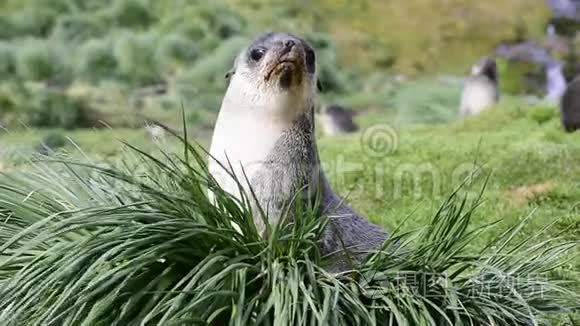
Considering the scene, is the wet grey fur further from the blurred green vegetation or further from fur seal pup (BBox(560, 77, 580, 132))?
the blurred green vegetation

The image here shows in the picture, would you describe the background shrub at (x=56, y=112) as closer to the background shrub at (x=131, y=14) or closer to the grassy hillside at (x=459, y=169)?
the grassy hillside at (x=459, y=169)

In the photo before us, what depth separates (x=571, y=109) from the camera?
9.98 meters

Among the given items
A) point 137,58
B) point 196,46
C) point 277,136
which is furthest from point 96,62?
point 277,136

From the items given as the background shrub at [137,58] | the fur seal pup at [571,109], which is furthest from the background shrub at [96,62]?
the fur seal pup at [571,109]

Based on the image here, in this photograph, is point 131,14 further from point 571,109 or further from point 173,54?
point 571,109

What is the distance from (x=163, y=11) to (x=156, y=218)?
85.0 feet

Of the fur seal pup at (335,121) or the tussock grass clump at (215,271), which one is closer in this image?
the tussock grass clump at (215,271)

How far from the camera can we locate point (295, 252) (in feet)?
10.2

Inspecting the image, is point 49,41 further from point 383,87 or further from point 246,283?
point 246,283

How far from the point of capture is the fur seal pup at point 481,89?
15.1 metres

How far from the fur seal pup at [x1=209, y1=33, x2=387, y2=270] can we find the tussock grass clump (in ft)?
0.40

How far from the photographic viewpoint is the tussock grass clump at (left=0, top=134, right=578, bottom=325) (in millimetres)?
2855

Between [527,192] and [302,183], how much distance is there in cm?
374

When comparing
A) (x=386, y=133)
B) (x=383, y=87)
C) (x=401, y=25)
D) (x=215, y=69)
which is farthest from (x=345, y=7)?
(x=386, y=133)
